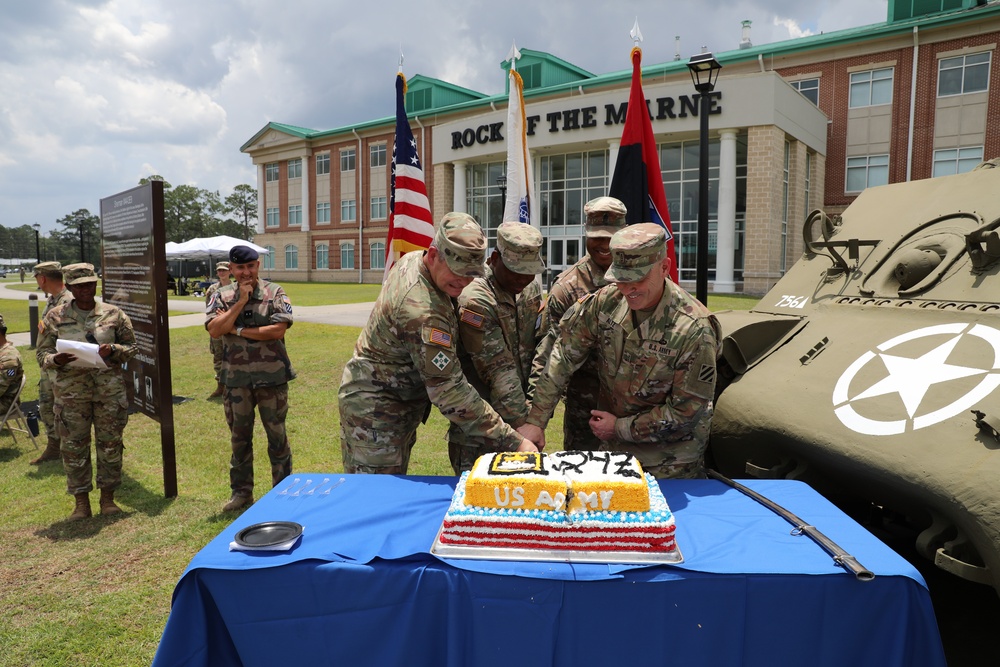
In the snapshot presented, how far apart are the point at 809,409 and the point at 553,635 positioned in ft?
5.47

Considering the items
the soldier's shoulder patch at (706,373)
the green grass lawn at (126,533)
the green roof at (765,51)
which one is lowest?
the green grass lawn at (126,533)

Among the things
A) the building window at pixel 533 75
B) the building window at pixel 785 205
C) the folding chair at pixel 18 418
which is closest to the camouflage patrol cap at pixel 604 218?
the folding chair at pixel 18 418

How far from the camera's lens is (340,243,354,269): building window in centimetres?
3841

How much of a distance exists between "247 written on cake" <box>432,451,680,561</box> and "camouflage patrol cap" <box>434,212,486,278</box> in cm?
102

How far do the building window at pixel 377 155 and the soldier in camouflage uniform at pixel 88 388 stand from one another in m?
31.7

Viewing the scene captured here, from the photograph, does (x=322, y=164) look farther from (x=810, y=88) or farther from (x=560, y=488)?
(x=560, y=488)

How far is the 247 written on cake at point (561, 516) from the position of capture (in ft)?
7.06

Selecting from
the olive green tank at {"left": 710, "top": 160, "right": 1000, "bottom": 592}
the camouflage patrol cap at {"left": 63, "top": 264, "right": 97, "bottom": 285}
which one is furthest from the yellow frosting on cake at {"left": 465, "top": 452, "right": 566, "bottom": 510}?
the camouflage patrol cap at {"left": 63, "top": 264, "right": 97, "bottom": 285}

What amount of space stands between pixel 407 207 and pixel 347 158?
33.0 metres

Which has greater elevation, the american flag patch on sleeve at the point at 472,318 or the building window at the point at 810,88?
the building window at the point at 810,88

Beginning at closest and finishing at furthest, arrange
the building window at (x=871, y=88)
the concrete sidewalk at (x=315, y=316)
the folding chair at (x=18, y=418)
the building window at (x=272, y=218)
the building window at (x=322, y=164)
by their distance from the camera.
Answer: the folding chair at (x=18, y=418) → the concrete sidewalk at (x=315, y=316) → the building window at (x=871, y=88) → the building window at (x=322, y=164) → the building window at (x=272, y=218)

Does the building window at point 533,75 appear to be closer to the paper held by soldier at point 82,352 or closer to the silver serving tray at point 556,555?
the paper held by soldier at point 82,352

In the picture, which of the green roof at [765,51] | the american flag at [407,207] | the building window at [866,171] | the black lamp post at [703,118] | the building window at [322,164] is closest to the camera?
the american flag at [407,207]

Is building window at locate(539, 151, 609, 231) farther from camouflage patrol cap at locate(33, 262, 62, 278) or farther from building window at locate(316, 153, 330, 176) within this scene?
camouflage patrol cap at locate(33, 262, 62, 278)
